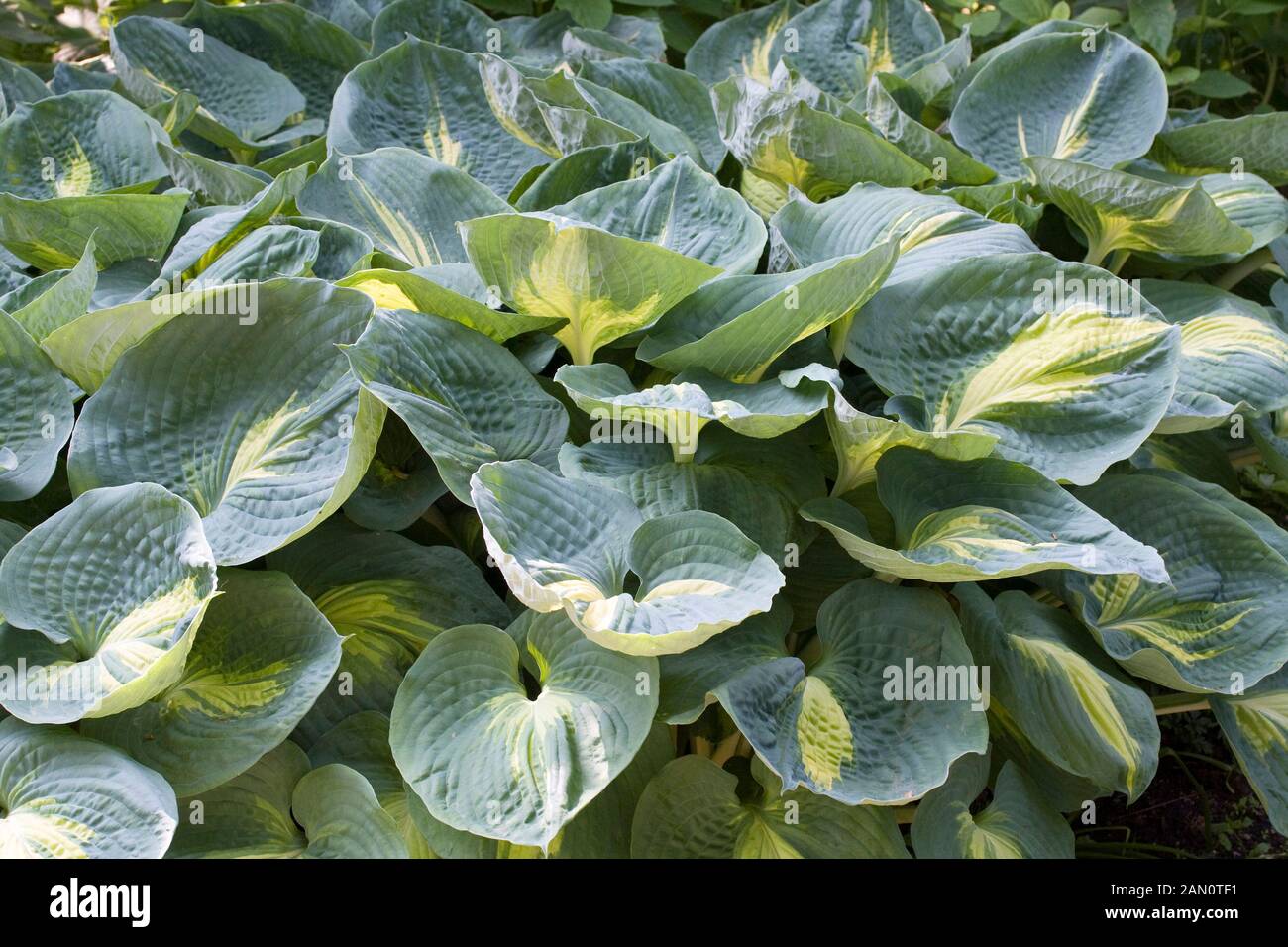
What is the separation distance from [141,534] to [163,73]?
50.5 inches

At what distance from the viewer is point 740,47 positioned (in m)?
2.27

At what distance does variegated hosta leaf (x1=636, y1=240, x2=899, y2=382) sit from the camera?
1.18 m

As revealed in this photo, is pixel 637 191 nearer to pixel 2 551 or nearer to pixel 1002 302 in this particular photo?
pixel 1002 302

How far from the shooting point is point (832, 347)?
1.40m

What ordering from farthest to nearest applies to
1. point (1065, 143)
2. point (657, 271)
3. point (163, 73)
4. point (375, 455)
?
point (163, 73)
point (1065, 143)
point (375, 455)
point (657, 271)

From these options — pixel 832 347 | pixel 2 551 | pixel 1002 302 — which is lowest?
pixel 2 551

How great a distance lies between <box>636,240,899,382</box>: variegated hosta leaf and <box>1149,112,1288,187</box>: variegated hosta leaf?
3.10ft

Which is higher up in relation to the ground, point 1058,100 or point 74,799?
point 1058,100

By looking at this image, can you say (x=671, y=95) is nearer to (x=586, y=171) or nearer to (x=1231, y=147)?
(x=586, y=171)

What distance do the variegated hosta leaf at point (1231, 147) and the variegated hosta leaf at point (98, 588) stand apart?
5.54ft

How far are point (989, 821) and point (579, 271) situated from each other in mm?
757

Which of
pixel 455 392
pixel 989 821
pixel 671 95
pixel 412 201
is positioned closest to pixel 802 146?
pixel 671 95

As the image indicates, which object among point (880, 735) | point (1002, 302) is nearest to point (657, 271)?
point (1002, 302)

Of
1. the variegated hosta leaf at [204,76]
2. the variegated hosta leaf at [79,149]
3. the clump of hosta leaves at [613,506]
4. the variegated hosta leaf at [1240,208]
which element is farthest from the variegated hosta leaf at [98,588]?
the variegated hosta leaf at [1240,208]
